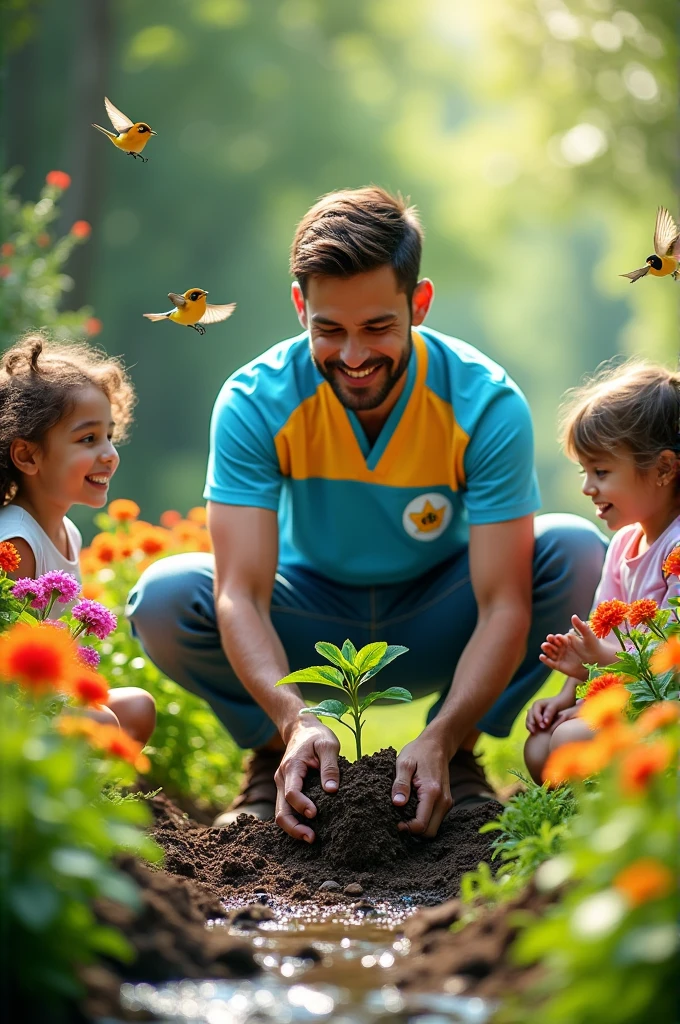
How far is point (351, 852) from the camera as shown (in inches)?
95.7

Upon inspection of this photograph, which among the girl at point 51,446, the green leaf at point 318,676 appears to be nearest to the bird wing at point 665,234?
the green leaf at point 318,676

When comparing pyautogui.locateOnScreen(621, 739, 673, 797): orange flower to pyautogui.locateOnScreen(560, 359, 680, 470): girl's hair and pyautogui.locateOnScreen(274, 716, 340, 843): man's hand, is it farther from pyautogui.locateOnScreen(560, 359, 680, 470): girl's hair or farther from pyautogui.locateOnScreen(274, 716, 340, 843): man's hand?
pyautogui.locateOnScreen(560, 359, 680, 470): girl's hair

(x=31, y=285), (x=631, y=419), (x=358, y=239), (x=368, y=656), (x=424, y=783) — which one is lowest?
(x=424, y=783)

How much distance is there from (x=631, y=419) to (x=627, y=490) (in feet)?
0.59

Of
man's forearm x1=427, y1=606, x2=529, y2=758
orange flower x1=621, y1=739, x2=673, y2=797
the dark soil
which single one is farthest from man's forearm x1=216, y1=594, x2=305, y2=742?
orange flower x1=621, y1=739, x2=673, y2=797

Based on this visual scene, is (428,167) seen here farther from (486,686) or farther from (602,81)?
(486,686)

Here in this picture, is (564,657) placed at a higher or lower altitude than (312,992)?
higher

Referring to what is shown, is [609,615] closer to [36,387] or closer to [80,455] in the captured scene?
[80,455]

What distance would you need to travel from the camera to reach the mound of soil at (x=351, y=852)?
2338 millimetres

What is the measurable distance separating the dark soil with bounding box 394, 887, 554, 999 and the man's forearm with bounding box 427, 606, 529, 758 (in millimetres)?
1086

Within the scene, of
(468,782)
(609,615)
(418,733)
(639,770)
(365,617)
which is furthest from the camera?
(418,733)

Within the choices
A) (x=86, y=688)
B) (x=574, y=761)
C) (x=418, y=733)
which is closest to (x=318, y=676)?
(x=86, y=688)

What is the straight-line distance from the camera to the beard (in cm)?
306

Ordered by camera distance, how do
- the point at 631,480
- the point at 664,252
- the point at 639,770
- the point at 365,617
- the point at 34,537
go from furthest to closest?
the point at 365,617, the point at 34,537, the point at 631,480, the point at 664,252, the point at 639,770
